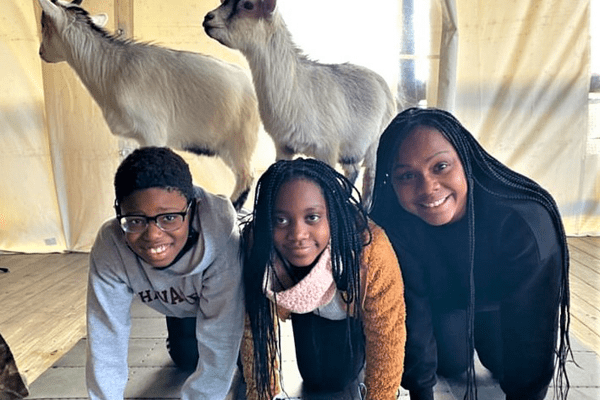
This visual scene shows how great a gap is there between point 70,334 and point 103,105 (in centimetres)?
78

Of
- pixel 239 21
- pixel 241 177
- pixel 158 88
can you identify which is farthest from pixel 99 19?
pixel 241 177

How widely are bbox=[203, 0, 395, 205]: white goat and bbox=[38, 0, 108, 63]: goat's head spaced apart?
32cm

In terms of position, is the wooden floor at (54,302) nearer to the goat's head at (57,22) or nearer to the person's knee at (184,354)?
the person's knee at (184,354)

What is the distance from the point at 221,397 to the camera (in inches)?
41.3

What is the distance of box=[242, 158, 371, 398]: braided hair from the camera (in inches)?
37.0

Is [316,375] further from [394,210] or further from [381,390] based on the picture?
[394,210]

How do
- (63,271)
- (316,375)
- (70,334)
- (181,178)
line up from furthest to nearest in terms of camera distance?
(63,271) < (70,334) < (316,375) < (181,178)

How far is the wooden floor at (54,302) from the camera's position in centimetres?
151

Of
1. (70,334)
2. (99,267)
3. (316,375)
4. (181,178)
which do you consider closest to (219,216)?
(181,178)

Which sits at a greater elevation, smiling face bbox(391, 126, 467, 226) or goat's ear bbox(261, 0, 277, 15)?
goat's ear bbox(261, 0, 277, 15)

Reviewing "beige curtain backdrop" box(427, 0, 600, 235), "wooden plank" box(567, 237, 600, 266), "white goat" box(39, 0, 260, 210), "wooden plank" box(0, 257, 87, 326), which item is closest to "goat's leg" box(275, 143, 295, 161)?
"white goat" box(39, 0, 260, 210)

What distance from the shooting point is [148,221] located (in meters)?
0.90

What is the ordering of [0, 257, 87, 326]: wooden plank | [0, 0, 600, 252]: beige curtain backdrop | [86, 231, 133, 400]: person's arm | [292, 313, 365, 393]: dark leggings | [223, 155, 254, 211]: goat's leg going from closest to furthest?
1. [86, 231, 133, 400]: person's arm
2. [292, 313, 365, 393]: dark leggings
3. [223, 155, 254, 211]: goat's leg
4. [0, 0, 600, 252]: beige curtain backdrop
5. [0, 257, 87, 326]: wooden plank

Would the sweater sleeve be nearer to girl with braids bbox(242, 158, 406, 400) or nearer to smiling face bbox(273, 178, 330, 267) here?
girl with braids bbox(242, 158, 406, 400)
